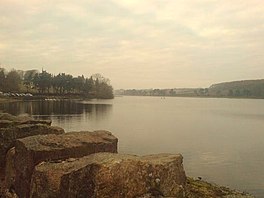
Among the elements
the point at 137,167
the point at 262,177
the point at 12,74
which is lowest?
the point at 262,177

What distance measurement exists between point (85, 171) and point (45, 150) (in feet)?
9.14

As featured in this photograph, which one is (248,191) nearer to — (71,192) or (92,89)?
(71,192)

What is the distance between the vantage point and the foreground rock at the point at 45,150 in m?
9.83

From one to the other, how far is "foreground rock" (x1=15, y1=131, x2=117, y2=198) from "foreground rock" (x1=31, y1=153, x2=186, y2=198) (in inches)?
40.5

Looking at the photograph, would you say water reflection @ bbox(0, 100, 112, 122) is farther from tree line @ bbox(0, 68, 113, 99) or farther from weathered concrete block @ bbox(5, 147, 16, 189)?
weathered concrete block @ bbox(5, 147, 16, 189)

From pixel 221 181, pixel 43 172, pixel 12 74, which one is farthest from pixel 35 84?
pixel 43 172

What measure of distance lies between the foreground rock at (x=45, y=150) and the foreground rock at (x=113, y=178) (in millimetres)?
1028

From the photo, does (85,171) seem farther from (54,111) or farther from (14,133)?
(54,111)

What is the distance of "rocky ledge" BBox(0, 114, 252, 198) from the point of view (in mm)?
7414

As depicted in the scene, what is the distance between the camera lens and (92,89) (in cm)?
17100

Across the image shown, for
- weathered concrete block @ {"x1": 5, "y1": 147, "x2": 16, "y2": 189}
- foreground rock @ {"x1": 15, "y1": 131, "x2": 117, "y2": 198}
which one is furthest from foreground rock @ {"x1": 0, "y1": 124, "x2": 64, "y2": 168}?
foreground rock @ {"x1": 15, "y1": 131, "x2": 117, "y2": 198}

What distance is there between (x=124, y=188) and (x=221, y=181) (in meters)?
15.6

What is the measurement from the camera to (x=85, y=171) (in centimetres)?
756

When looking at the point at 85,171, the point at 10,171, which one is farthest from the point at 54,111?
the point at 85,171
